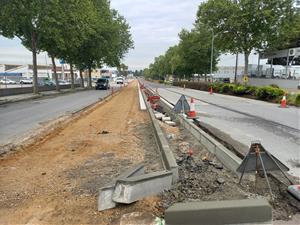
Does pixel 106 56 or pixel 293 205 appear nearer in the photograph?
pixel 293 205

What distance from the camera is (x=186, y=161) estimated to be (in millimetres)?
6676

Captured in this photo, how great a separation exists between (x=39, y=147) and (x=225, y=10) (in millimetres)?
34648

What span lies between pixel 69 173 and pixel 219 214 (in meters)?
3.33

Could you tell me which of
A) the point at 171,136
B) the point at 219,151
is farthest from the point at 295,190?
the point at 171,136

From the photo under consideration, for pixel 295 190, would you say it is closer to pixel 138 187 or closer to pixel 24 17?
pixel 138 187

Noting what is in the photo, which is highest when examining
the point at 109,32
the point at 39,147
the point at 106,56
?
the point at 109,32

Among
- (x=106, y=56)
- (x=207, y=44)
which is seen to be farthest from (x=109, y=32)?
(x=207, y=44)

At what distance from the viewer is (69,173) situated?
619 centimetres

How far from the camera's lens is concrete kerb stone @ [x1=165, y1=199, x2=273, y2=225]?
12.6ft

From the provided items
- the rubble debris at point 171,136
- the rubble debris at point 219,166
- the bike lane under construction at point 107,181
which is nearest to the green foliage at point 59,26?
the rubble debris at point 171,136

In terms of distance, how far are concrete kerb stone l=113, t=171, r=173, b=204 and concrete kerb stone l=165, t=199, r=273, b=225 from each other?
30.2 inches

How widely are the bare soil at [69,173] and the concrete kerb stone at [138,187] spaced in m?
0.11

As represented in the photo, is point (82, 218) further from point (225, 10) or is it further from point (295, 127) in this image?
point (225, 10)

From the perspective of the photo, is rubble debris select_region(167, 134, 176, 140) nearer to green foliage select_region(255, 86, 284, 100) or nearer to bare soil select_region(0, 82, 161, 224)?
bare soil select_region(0, 82, 161, 224)
